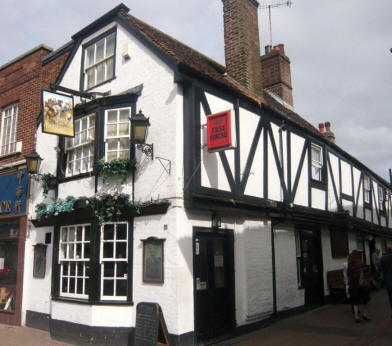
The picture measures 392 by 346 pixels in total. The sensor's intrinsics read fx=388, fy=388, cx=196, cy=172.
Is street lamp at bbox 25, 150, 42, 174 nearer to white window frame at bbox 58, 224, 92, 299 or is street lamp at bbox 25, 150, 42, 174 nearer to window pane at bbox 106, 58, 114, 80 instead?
white window frame at bbox 58, 224, 92, 299

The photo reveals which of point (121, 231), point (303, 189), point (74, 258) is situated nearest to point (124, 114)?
point (121, 231)

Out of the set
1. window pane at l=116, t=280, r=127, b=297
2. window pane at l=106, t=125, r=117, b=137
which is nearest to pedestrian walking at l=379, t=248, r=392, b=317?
window pane at l=116, t=280, r=127, b=297

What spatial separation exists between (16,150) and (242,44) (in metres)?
7.37

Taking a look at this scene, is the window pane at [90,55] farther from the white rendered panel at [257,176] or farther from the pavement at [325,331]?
the pavement at [325,331]

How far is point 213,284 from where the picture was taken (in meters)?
7.97

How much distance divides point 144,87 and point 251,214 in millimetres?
3785

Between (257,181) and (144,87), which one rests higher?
(144,87)

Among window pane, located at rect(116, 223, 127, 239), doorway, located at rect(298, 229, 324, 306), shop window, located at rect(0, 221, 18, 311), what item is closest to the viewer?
window pane, located at rect(116, 223, 127, 239)

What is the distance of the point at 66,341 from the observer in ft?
27.5

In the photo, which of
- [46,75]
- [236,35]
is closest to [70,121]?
[46,75]

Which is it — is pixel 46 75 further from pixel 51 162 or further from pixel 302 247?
pixel 302 247

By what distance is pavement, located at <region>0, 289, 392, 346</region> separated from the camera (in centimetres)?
746

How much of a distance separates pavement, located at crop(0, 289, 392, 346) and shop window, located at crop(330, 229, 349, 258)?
8.67 ft

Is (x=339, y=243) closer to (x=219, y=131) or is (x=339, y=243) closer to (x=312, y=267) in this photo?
(x=312, y=267)
